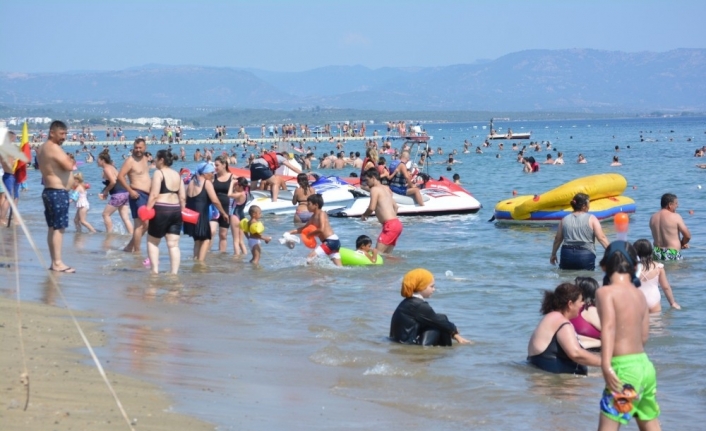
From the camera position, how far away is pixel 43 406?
4.74m

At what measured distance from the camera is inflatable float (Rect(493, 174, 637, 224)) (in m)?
16.7

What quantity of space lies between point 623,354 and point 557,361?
7.78ft

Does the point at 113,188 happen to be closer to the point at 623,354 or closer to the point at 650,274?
the point at 650,274

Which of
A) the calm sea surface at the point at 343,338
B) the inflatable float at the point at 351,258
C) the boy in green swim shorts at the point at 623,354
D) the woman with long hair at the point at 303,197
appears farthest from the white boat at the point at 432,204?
the boy in green swim shorts at the point at 623,354

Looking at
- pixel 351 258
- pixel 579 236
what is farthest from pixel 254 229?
pixel 579 236

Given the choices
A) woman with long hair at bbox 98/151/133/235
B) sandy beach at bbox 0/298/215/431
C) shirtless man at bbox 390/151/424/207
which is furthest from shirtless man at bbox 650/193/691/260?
shirtless man at bbox 390/151/424/207

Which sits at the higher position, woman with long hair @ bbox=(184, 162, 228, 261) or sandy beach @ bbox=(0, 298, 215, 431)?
woman with long hair @ bbox=(184, 162, 228, 261)

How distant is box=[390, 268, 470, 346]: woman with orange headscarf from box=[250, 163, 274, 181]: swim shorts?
990 centimetres

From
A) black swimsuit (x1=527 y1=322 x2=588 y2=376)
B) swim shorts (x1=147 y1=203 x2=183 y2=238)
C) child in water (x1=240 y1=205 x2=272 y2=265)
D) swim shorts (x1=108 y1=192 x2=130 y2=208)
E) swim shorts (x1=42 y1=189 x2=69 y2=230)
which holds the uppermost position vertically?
swim shorts (x1=42 y1=189 x2=69 y2=230)

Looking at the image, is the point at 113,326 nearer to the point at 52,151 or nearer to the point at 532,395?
the point at 52,151

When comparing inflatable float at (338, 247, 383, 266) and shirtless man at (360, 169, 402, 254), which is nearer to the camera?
inflatable float at (338, 247, 383, 266)

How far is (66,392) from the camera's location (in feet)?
16.6

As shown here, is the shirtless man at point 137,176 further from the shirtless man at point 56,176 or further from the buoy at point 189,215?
the shirtless man at point 56,176

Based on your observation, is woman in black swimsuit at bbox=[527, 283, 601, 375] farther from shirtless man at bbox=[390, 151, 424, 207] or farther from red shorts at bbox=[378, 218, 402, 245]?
shirtless man at bbox=[390, 151, 424, 207]
